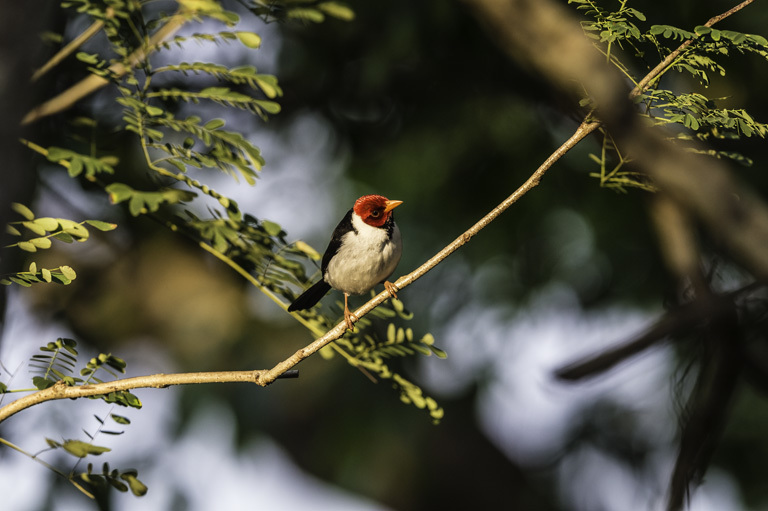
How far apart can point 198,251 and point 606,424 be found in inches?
143

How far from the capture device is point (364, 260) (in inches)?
121

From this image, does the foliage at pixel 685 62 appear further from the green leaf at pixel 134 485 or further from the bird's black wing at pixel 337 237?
the bird's black wing at pixel 337 237

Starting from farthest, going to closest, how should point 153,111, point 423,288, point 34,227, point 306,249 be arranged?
point 423,288 → point 306,249 → point 153,111 → point 34,227

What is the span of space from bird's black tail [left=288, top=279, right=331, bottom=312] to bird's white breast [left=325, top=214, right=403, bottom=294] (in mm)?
67

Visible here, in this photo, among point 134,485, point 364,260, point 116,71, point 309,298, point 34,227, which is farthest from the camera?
point 364,260

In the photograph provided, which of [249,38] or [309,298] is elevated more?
[249,38]

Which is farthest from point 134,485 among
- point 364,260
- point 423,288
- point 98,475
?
point 423,288

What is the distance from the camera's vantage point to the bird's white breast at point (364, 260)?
120 inches

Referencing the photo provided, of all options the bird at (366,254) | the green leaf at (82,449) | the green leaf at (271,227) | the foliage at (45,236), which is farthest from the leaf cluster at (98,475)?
the bird at (366,254)

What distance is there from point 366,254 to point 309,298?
0.37 metres

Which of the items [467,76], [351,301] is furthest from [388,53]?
[351,301]

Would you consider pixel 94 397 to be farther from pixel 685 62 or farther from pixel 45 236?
pixel 685 62

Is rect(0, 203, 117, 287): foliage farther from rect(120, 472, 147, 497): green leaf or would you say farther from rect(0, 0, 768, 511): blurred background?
rect(0, 0, 768, 511): blurred background

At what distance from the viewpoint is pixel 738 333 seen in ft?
9.00
